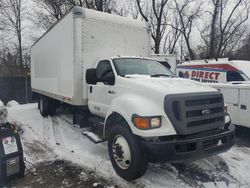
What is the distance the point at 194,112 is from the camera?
13.8ft

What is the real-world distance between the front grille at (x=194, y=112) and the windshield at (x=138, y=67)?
140cm

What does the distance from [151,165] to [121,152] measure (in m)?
0.96

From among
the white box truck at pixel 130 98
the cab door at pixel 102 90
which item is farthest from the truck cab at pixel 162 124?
the cab door at pixel 102 90

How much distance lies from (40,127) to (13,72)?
21.4 m

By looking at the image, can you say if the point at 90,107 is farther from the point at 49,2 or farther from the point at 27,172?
the point at 49,2

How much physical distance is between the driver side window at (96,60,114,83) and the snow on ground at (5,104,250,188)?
1.73m

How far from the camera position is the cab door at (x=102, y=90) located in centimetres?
552

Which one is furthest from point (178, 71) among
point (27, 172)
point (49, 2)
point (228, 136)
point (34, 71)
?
point (49, 2)

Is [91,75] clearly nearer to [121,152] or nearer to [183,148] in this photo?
[121,152]

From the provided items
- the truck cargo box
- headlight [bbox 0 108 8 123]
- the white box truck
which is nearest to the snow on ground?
the white box truck

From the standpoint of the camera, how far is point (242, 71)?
9.95 metres

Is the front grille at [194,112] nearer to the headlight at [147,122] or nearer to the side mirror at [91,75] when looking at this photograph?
the headlight at [147,122]

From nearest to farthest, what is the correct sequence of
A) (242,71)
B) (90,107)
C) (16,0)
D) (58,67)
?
(90,107)
(58,67)
(242,71)
(16,0)

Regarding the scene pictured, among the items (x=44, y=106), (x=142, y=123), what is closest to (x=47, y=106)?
(x=44, y=106)
